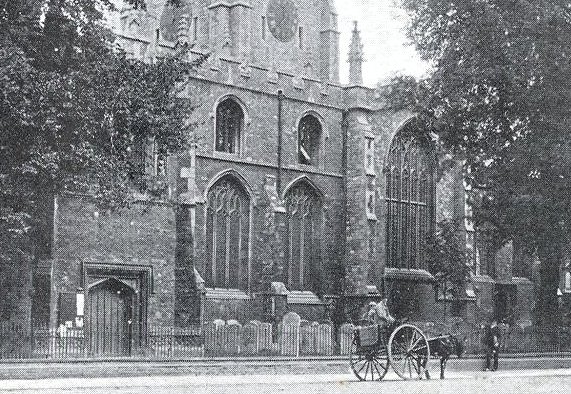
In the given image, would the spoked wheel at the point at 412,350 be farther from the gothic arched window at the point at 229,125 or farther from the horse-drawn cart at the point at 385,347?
the gothic arched window at the point at 229,125

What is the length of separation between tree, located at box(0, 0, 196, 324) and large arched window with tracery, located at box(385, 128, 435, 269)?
→ 15.1 metres

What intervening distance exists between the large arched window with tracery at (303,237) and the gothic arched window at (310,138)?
41.7 inches

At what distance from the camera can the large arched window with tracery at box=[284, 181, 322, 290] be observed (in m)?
37.1

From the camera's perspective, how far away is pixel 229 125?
3553cm

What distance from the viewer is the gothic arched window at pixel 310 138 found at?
124 feet

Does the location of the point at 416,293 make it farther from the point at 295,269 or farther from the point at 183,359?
the point at 183,359

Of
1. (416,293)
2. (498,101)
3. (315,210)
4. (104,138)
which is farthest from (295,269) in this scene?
(104,138)

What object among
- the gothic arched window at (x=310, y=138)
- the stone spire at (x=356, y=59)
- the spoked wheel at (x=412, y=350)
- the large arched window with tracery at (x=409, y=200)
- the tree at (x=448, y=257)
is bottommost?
the spoked wheel at (x=412, y=350)

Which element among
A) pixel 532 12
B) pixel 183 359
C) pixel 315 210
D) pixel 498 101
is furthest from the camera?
pixel 315 210

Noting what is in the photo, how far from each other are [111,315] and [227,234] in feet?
20.5

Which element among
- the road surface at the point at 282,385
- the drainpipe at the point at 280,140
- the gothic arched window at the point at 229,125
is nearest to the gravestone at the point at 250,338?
the drainpipe at the point at 280,140

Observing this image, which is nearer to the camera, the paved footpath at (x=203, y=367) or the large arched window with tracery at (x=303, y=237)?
the paved footpath at (x=203, y=367)

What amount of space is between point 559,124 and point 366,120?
1255 cm

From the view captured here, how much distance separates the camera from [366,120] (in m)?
39.0
